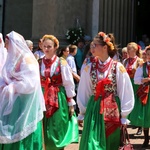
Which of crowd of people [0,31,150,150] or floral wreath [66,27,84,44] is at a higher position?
floral wreath [66,27,84,44]

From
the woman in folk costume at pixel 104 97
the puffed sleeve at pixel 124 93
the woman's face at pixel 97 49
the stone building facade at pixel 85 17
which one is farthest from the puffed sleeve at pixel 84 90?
the stone building facade at pixel 85 17

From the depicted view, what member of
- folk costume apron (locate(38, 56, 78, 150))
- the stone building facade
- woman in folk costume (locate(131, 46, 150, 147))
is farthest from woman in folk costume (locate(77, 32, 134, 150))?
the stone building facade

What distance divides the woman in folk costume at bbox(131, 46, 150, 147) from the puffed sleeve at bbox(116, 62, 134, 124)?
2.76 meters

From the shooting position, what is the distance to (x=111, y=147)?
554 centimetres

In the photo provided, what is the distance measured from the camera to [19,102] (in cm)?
512

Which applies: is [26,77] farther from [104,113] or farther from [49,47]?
[49,47]

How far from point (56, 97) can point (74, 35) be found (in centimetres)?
717

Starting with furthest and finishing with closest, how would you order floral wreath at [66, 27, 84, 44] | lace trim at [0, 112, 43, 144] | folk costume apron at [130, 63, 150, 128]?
1. floral wreath at [66, 27, 84, 44]
2. folk costume apron at [130, 63, 150, 128]
3. lace trim at [0, 112, 43, 144]

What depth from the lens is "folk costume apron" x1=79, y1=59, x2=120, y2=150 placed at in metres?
5.46

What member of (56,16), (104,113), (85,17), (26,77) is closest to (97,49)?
(104,113)

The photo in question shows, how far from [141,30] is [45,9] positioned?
12.6ft

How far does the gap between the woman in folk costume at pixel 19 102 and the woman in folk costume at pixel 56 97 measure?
160cm

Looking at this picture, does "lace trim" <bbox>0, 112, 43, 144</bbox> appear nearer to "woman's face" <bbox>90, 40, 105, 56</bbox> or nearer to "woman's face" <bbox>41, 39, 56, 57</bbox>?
"woman's face" <bbox>90, 40, 105, 56</bbox>

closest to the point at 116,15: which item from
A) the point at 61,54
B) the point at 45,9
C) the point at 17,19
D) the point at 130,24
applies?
the point at 130,24
